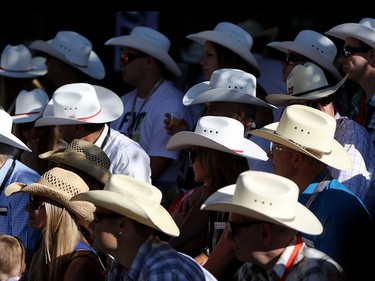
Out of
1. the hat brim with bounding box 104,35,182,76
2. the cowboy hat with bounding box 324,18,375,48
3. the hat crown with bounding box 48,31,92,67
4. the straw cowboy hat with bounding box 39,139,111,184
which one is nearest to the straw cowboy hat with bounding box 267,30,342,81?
the cowboy hat with bounding box 324,18,375,48

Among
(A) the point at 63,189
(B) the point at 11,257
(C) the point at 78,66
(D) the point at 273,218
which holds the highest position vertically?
(D) the point at 273,218

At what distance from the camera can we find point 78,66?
356 inches

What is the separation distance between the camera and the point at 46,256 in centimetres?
534

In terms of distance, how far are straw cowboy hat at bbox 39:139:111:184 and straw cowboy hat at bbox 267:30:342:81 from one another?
5.56 feet

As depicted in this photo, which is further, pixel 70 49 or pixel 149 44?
pixel 70 49

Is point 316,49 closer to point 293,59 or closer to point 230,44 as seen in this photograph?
Answer: point 293,59

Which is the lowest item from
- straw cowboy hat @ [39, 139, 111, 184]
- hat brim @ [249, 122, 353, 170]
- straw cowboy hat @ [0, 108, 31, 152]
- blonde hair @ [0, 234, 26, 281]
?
blonde hair @ [0, 234, 26, 281]

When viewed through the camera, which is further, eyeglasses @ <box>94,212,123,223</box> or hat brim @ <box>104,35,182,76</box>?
hat brim @ <box>104,35,182,76</box>

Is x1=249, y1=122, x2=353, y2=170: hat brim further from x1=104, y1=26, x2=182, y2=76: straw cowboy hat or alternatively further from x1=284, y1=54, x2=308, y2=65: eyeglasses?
x1=104, y1=26, x2=182, y2=76: straw cowboy hat

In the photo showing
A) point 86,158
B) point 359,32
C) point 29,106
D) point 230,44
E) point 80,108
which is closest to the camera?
point 86,158

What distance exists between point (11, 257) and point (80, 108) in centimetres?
169

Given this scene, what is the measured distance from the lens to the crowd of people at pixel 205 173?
442 centimetres

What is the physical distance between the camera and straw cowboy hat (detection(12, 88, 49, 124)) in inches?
309

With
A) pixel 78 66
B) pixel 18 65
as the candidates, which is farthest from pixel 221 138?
pixel 18 65
